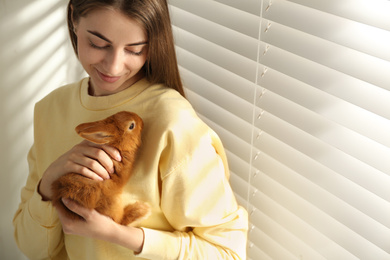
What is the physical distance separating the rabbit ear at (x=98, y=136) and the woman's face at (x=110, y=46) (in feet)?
0.51

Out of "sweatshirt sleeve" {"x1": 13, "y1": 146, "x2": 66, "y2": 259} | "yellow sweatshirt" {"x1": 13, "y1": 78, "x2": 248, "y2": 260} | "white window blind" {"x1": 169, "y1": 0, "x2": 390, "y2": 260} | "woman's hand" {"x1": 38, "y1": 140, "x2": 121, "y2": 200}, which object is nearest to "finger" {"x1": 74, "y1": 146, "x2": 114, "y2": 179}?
"woman's hand" {"x1": 38, "y1": 140, "x2": 121, "y2": 200}

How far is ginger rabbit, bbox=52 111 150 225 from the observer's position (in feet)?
3.05

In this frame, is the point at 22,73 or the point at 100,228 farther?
the point at 22,73

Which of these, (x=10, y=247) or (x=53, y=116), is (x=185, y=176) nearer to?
(x=53, y=116)

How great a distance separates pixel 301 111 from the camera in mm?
1068

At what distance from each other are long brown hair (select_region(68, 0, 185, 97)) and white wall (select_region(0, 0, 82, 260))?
388 mm

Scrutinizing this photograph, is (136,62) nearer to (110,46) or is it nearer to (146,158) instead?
(110,46)

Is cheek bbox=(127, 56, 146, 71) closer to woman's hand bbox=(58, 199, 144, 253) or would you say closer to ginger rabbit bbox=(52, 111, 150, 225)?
ginger rabbit bbox=(52, 111, 150, 225)

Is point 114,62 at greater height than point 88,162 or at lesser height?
greater

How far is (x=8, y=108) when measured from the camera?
1551 mm

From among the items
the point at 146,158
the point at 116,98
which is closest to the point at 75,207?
the point at 146,158

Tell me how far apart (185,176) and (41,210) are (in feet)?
1.13

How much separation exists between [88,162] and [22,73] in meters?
0.69

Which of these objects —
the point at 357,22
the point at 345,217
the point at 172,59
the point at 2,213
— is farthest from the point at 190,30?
the point at 2,213
